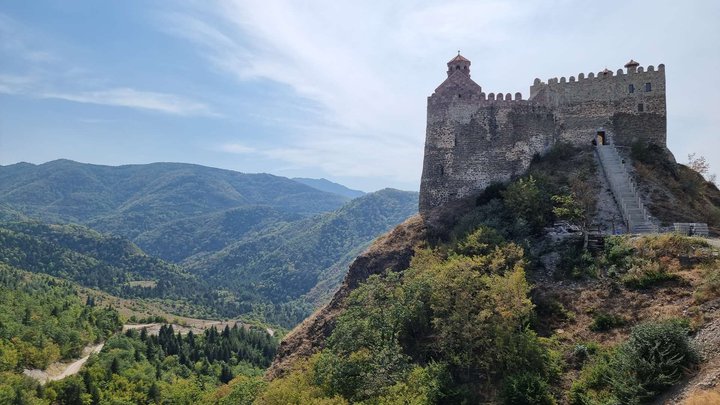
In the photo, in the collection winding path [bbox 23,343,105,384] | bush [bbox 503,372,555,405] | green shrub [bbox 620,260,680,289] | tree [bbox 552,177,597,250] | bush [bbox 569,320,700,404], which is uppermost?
tree [bbox 552,177,597,250]

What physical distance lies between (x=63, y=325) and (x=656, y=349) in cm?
11381

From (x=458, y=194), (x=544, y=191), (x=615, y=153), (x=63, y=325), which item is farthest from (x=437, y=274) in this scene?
(x=63, y=325)

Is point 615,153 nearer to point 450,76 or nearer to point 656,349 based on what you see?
point 450,76

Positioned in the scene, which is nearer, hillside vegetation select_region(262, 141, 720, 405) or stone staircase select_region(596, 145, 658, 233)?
hillside vegetation select_region(262, 141, 720, 405)

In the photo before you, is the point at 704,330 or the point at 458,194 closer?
the point at 704,330

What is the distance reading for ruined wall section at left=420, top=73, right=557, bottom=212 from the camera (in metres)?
55.2

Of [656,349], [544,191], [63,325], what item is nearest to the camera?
[656,349]

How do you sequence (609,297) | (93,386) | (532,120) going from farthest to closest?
(93,386), (532,120), (609,297)

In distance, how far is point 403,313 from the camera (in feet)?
128

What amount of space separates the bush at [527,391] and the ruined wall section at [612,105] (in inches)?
1244

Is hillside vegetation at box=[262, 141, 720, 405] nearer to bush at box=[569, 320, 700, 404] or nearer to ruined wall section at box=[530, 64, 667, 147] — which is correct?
bush at box=[569, 320, 700, 404]

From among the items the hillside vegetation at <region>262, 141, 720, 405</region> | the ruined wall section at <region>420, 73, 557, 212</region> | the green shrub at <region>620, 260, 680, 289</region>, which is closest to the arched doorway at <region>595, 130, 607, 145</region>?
the ruined wall section at <region>420, 73, 557, 212</region>

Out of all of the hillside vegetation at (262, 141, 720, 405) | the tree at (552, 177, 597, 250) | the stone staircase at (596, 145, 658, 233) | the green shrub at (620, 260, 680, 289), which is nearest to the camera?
the hillside vegetation at (262, 141, 720, 405)

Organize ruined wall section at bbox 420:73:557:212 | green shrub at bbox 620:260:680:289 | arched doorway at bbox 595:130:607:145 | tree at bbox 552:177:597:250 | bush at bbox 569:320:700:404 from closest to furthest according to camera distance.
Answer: bush at bbox 569:320:700:404 < green shrub at bbox 620:260:680:289 < tree at bbox 552:177:597:250 < arched doorway at bbox 595:130:607:145 < ruined wall section at bbox 420:73:557:212
